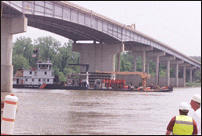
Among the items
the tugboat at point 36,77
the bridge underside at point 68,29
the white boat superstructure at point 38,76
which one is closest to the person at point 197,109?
the bridge underside at point 68,29

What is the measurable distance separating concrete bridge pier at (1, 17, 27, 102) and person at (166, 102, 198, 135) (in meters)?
43.0

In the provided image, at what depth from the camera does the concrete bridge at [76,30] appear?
2191 inches

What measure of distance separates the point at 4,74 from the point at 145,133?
36.3 meters

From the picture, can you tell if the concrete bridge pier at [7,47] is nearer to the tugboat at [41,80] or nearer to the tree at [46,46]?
the tugboat at [41,80]

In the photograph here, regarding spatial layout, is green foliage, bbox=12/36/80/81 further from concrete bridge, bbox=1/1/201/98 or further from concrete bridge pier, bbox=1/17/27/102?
concrete bridge pier, bbox=1/17/27/102

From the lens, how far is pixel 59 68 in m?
158

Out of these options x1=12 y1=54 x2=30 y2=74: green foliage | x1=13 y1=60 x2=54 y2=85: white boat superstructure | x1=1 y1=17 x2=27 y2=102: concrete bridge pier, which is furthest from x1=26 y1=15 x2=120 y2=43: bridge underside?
x1=12 y1=54 x2=30 y2=74: green foliage

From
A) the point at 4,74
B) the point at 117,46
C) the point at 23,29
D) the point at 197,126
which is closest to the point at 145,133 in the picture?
the point at 197,126

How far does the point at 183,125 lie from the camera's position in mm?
10328

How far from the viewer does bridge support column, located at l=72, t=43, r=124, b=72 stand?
98.3 m

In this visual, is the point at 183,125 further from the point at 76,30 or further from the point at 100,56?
the point at 100,56

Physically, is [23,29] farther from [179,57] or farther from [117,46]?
[179,57]

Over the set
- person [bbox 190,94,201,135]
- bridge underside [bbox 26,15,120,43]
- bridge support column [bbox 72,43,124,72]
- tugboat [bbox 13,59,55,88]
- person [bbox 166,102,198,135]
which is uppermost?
bridge underside [bbox 26,15,120,43]

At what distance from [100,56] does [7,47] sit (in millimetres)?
45279
